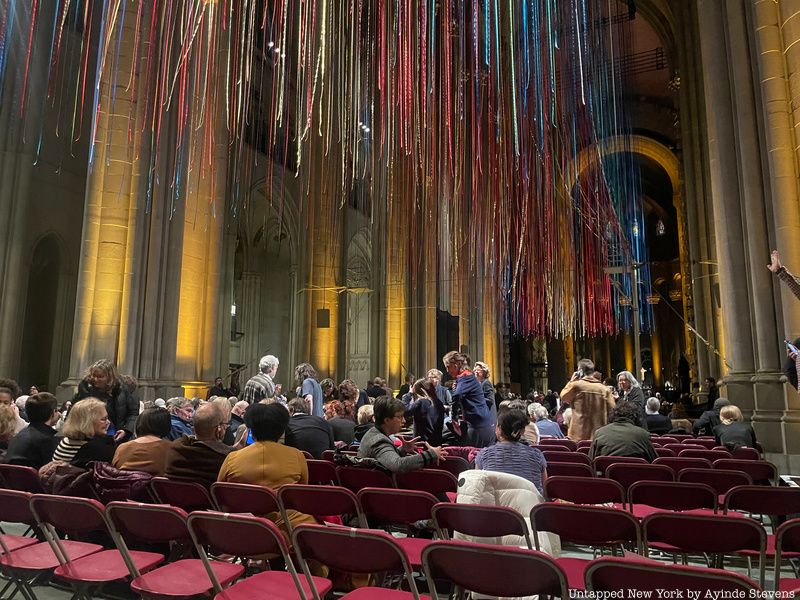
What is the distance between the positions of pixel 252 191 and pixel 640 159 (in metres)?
19.3

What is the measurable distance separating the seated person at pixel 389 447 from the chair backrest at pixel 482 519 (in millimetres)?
1057

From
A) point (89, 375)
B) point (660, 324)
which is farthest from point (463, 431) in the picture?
point (660, 324)

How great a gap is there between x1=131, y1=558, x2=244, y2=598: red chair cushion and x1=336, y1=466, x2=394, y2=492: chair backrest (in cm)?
133

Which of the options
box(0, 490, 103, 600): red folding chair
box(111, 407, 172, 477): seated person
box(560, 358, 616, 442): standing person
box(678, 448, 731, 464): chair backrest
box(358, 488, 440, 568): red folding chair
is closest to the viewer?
box(0, 490, 103, 600): red folding chair

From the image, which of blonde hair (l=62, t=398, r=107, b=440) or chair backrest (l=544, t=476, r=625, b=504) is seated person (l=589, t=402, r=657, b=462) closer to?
chair backrest (l=544, t=476, r=625, b=504)

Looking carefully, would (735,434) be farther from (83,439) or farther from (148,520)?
(83,439)

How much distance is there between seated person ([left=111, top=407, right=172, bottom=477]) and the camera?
3.79 m

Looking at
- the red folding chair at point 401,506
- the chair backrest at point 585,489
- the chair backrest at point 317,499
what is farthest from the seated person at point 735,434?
the chair backrest at point 317,499

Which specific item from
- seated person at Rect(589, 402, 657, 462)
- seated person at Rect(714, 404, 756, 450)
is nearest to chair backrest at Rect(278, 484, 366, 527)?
seated person at Rect(589, 402, 657, 462)

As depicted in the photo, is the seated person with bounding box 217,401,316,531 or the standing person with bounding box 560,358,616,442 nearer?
the seated person with bounding box 217,401,316,531

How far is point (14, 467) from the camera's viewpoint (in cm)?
371

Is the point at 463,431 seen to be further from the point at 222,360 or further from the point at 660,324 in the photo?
the point at 660,324

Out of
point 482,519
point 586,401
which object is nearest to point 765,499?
point 482,519

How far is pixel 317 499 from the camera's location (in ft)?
10.2
